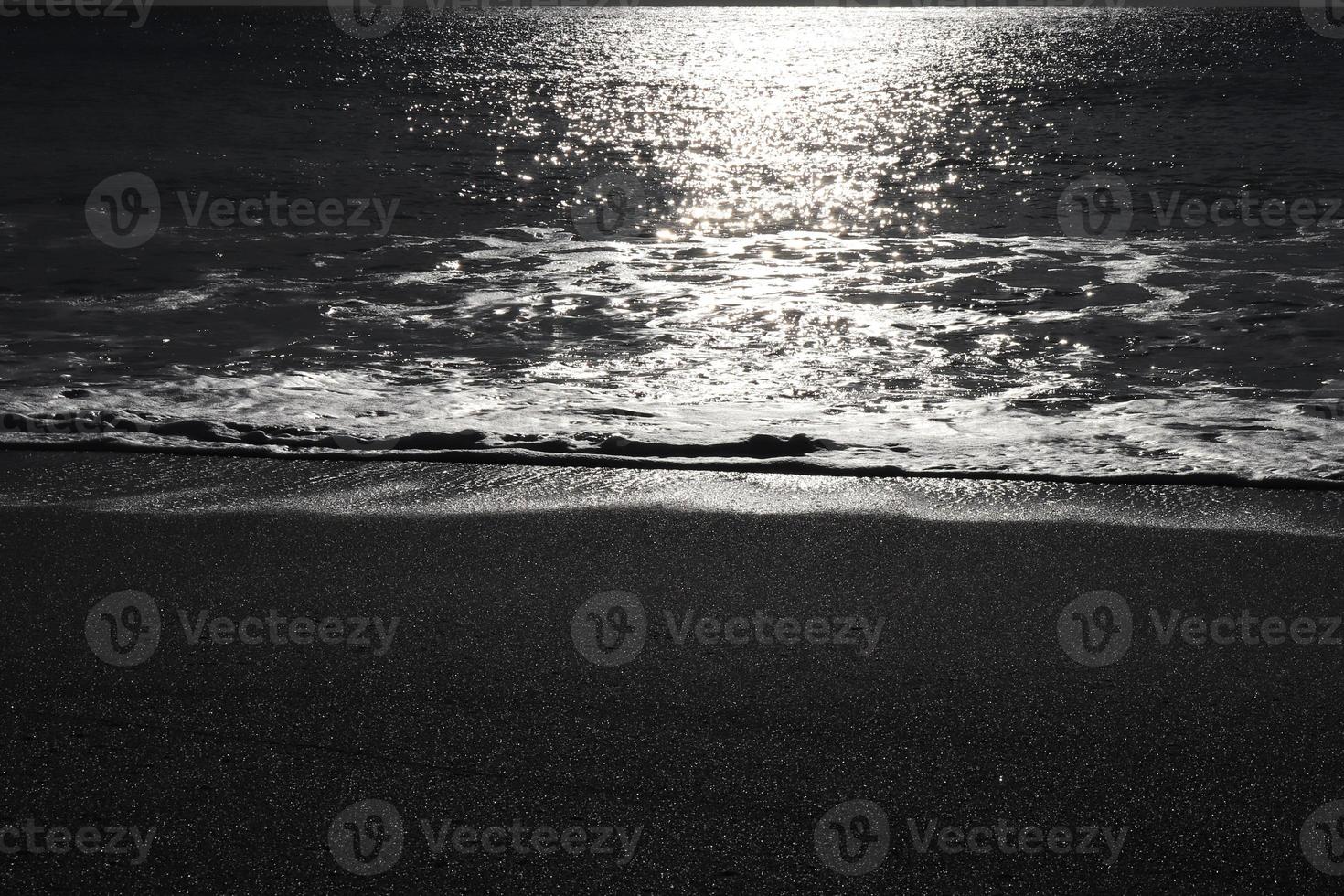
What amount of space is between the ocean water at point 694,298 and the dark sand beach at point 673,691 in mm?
871

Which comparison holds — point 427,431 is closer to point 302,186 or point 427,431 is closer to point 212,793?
point 212,793

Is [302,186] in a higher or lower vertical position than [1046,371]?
higher

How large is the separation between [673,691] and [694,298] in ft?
21.1

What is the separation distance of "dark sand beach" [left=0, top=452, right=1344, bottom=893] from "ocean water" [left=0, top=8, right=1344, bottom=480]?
2.86 feet

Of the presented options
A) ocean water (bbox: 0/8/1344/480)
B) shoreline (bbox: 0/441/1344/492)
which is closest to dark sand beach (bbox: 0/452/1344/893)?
shoreline (bbox: 0/441/1344/492)

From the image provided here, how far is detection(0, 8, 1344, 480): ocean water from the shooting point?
18.1 ft

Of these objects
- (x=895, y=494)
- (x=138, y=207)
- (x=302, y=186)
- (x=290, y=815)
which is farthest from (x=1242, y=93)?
(x=290, y=815)

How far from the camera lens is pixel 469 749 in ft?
8.89

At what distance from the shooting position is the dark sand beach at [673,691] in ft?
7.73

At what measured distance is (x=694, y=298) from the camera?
9.16m

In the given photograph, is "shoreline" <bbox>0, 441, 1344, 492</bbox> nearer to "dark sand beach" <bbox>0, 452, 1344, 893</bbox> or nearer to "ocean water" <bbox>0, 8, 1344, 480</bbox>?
"ocean water" <bbox>0, 8, 1344, 480</bbox>

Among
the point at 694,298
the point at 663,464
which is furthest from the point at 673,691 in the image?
the point at 694,298

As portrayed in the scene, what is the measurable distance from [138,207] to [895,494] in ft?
44.9

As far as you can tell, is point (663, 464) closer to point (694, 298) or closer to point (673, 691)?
point (673, 691)
